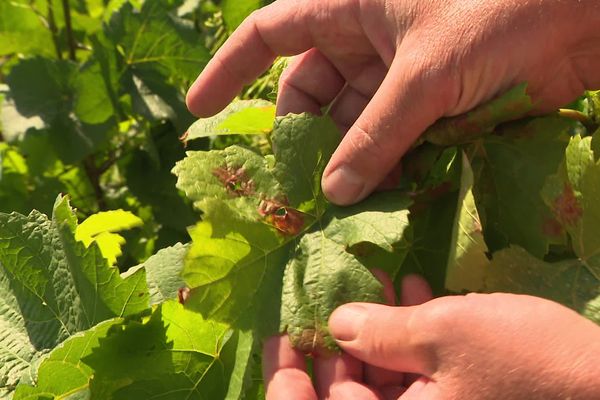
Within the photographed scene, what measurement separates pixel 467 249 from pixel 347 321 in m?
0.18

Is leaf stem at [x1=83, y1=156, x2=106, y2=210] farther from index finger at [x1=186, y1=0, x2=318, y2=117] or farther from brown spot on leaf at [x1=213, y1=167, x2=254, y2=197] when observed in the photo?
brown spot on leaf at [x1=213, y1=167, x2=254, y2=197]

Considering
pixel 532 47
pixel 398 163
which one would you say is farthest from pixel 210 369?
pixel 532 47

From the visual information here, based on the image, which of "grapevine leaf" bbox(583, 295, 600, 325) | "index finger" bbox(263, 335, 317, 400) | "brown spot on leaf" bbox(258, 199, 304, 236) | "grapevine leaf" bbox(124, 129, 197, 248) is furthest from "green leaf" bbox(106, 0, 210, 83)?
"grapevine leaf" bbox(583, 295, 600, 325)

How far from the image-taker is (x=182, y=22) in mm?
1857

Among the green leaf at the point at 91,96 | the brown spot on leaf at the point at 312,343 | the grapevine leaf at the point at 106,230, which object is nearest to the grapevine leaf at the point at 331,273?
the brown spot on leaf at the point at 312,343

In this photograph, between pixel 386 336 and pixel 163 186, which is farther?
pixel 163 186

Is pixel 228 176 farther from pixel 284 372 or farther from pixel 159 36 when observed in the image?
pixel 159 36

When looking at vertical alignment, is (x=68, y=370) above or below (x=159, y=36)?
below

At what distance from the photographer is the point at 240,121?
3.72 ft

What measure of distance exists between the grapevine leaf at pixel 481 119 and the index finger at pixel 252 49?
332 mm

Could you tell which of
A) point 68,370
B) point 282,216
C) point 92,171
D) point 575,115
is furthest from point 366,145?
point 92,171

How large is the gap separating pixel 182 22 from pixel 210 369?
3.81 ft

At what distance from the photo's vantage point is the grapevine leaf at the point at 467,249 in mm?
843

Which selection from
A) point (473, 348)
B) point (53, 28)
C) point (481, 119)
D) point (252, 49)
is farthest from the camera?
point (53, 28)
